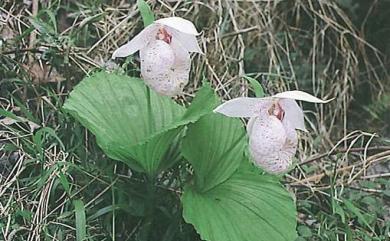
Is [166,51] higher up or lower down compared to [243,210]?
higher up

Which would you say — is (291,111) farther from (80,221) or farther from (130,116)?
(80,221)

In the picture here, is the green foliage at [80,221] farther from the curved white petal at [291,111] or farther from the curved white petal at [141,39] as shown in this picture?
the curved white petal at [291,111]

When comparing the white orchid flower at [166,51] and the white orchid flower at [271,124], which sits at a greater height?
the white orchid flower at [166,51]

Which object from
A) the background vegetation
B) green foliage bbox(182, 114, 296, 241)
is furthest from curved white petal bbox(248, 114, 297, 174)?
the background vegetation

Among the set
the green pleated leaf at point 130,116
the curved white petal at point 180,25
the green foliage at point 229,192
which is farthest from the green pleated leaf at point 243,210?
the curved white petal at point 180,25

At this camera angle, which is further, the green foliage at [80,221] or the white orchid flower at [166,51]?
the green foliage at [80,221]

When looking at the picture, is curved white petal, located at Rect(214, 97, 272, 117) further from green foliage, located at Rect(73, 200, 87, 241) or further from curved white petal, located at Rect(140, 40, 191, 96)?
green foliage, located at Rect(73, 200, 87, 241)

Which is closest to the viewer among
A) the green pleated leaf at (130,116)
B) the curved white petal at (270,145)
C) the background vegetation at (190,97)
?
the curved white petal at (270,145)

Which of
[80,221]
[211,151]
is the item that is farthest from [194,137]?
[80,221]
